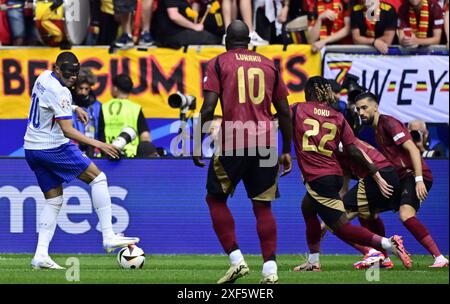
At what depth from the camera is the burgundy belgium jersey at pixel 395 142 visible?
12.4 meters

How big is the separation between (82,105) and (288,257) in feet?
11.6

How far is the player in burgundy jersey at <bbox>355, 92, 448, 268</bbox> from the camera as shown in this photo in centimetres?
1236

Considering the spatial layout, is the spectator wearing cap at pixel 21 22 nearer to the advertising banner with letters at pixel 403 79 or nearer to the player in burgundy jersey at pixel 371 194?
the advertising banner with letters at pixel 403 79

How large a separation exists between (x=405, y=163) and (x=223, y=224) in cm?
349

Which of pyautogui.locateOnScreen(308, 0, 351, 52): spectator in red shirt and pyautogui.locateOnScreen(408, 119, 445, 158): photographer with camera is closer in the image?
pyautogui.locateOnScreen(408, 119, 445, 158): photographer with camera

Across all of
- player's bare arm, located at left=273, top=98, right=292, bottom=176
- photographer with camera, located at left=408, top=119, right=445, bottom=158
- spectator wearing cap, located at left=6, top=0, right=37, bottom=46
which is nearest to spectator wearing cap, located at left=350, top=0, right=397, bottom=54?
photographer with camera, located at left=408, top=119, right=445, bottom=158

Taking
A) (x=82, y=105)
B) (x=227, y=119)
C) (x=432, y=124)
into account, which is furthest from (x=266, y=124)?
(x=432, y=124)

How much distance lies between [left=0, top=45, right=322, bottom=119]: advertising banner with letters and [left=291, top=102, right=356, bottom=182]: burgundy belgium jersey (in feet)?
15.3

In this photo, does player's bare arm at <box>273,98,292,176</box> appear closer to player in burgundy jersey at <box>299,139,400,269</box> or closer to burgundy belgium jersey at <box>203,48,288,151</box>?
burgundy belgium jersey at <box>203,48,288,151</box>

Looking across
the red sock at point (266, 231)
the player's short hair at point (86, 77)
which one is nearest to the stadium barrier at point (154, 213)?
the player's short hair at point (86, 77)

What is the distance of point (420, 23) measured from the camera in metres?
16.0

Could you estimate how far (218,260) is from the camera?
13.2 m

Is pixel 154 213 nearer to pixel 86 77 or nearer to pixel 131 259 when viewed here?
pixel 86 77
